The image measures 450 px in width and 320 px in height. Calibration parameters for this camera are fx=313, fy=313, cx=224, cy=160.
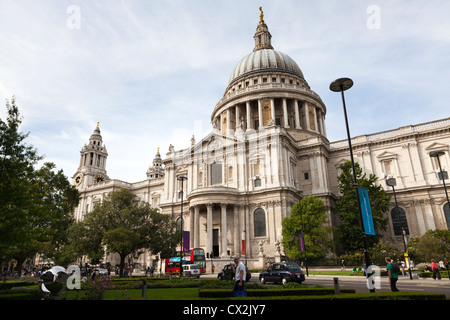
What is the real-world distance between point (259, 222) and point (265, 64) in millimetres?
41253

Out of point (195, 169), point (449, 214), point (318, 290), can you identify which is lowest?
point (318, 290)

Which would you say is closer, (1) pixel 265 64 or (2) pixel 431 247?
(2) pixel 431 247

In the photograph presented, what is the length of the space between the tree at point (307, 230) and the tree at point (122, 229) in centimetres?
1495

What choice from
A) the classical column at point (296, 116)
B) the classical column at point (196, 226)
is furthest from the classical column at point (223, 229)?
the classical column at point (296, 116)

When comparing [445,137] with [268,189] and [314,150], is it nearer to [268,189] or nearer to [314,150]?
[314,150]

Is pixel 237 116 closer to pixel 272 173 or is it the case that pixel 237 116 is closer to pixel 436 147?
pixel 272 173

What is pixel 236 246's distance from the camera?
4656cm

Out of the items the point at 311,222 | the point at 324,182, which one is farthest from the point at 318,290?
the point at 324,182

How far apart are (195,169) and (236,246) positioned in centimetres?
1622

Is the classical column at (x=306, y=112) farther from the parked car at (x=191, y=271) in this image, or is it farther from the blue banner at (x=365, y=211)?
the blue banner at (x=365, y=211)

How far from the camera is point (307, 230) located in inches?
1521

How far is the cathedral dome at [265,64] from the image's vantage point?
72.7 m

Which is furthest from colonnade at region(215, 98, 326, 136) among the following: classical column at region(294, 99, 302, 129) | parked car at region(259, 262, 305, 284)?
parked car at region(259, 262, 305, 284)

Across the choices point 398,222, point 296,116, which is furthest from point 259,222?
point 296,116
